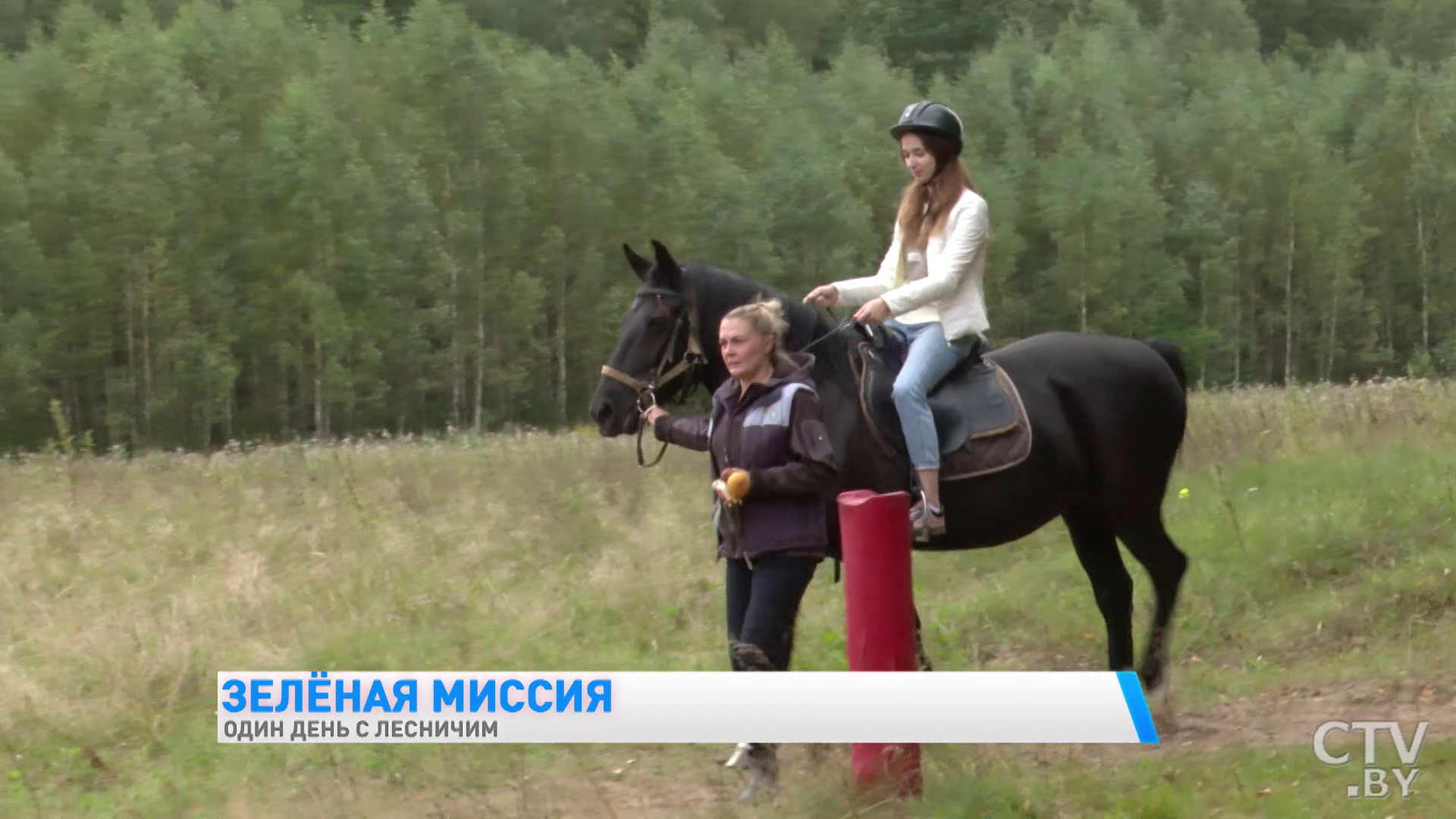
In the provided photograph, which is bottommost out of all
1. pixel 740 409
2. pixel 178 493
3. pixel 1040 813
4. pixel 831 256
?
pixel 831 256

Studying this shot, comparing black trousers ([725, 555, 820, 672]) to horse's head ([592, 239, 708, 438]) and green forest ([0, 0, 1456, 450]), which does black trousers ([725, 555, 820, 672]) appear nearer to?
horse's head ([592, 239, 708, 438])

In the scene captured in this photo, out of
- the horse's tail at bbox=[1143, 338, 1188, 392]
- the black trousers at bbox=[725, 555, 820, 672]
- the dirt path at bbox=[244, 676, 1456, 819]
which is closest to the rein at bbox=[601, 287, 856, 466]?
the black trousers at bbox=[725, 555, 820, 672]

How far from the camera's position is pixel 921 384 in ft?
19.2

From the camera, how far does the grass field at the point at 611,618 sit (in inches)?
199

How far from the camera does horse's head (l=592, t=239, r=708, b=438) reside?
5664 millimetres

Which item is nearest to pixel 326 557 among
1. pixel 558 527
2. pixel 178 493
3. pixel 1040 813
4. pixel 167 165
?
pixel 558 527

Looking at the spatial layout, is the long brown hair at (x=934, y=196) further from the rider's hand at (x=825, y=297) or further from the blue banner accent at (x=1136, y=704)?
the blue banner accent at (x=1136, y=704)

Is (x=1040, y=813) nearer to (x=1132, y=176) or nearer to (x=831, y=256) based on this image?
(x=831, y=256)

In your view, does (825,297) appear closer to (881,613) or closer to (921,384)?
(921,384)

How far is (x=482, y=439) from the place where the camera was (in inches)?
671

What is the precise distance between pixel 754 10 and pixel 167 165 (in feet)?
148

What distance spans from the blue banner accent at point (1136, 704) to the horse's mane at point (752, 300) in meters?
2.13

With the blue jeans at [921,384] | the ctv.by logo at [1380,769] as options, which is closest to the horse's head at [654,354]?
the blue jeans at [921,384]

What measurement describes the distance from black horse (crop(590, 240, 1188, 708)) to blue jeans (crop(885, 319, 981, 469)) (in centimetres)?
10
